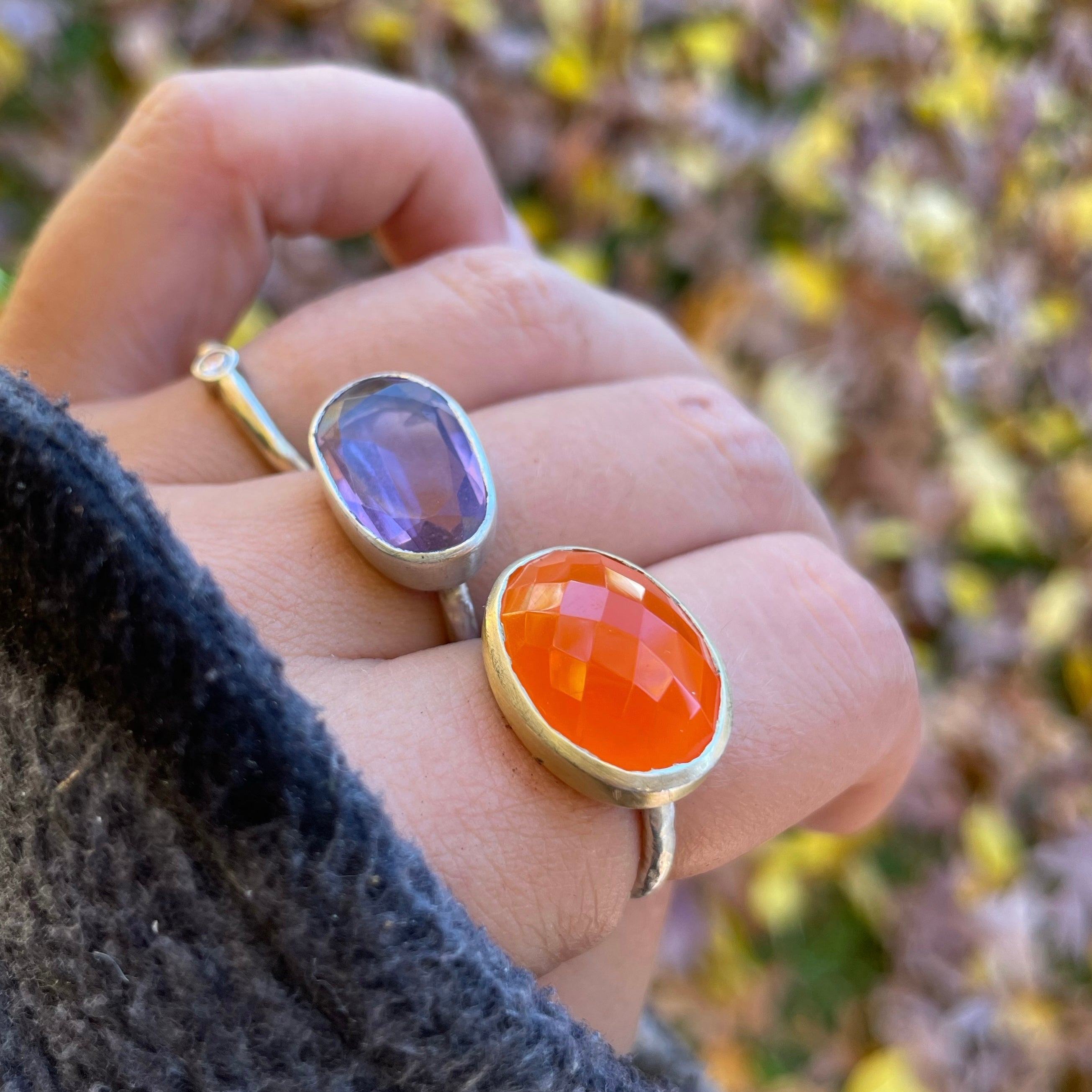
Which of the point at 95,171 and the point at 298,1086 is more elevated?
the point at 95,171

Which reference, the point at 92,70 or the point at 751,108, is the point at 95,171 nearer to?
the point at 92,70

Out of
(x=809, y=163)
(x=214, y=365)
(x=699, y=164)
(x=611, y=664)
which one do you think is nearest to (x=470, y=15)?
(x=699, y=164)

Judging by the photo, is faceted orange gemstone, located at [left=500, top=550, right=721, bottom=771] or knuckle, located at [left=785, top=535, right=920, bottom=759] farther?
knuckle, located at [left=785, top=535, right=920, bottom=759]

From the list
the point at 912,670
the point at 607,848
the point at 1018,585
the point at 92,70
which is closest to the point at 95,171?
the point at 607,848

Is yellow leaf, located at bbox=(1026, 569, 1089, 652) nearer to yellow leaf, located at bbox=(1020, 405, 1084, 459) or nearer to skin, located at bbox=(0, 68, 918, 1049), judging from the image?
Answer: yellow leaf, located at bbox=(1020, 405, 1084, 459)

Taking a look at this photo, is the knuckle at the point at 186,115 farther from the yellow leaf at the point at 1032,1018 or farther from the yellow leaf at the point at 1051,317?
the yellow leaf at the point at 1051,317

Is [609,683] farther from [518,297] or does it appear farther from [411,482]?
[518,297]

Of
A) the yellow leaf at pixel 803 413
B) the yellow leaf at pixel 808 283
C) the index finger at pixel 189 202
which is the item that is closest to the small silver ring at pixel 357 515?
the index finger at pixel 189 202

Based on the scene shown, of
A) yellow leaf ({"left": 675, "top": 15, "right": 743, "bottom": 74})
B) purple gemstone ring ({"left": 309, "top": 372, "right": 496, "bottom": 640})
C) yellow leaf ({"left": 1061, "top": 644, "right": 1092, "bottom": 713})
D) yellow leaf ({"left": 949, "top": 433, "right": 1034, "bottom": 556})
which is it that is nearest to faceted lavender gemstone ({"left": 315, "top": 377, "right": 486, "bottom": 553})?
purple gemstone ring ({"left": 309, "top": 372, "right": 496, "bottom": 640})
